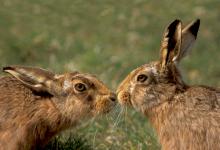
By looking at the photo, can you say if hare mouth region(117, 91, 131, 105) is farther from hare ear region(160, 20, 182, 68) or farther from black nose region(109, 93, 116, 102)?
hare ear region(160, 20, 182, 68)

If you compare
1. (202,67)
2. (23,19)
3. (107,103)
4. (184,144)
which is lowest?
(184,144)

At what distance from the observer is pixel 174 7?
2223 cm

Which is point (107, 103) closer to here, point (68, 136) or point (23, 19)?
point (68, 136)

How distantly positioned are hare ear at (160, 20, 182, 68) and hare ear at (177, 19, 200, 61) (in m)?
0.14

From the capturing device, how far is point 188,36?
33.2 feet

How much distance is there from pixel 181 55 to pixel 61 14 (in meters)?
11.2

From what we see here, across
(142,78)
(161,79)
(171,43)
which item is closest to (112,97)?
(142,78)

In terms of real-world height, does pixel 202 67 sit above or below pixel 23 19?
below

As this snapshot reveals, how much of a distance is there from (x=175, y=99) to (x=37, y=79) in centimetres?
154

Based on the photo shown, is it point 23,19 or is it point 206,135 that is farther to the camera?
point 23,19

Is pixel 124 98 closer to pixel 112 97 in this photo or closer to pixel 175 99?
pixel 112 97

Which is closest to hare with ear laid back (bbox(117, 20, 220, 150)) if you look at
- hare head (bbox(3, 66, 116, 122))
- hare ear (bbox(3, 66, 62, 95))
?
hare head (bbox(3, 66, 116, 122))

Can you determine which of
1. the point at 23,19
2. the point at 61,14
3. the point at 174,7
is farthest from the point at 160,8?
the point at 23,19

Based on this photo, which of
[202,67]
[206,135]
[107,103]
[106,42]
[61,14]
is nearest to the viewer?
[206,135]
